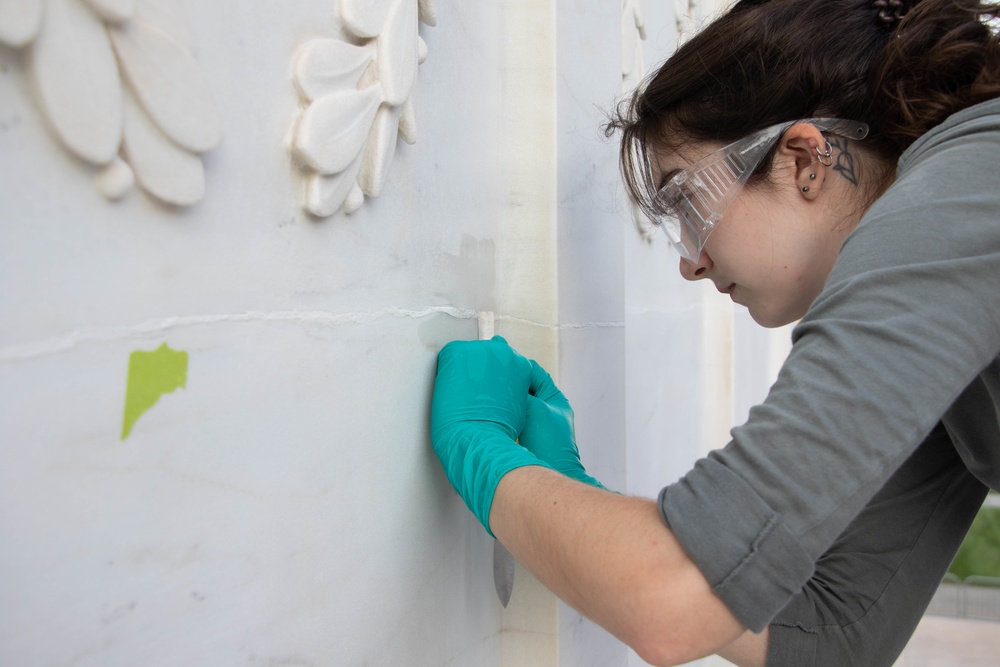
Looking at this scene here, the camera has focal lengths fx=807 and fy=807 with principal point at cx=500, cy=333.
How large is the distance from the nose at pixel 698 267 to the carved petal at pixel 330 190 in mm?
587

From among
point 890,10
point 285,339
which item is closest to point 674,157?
point 890,10

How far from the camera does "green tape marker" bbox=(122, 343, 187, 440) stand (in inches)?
27.7

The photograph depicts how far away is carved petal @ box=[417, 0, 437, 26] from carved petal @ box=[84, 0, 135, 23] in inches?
21.8

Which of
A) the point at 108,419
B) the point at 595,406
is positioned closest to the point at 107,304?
the point at 108,419

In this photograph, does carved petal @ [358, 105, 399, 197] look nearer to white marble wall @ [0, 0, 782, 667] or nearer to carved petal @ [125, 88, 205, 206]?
white marble wall @ [0, 0, 782, 667]

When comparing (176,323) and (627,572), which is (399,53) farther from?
(627,572)

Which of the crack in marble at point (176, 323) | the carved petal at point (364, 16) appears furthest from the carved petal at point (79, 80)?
the carved petal at point (364, 16)

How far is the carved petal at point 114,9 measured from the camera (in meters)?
0.64

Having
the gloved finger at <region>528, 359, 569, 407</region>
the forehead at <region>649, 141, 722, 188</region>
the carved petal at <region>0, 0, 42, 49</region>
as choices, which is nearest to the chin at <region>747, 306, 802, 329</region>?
the forehead at <region>649, 141, 722, 188</region>

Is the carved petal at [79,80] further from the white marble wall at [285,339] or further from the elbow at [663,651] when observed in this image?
the elbow at [663,651]

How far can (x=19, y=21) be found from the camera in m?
0.58

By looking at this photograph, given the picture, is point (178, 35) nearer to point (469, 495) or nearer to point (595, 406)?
point (469, 495)

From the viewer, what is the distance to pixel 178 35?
73cm

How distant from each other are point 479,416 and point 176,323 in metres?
0.52
